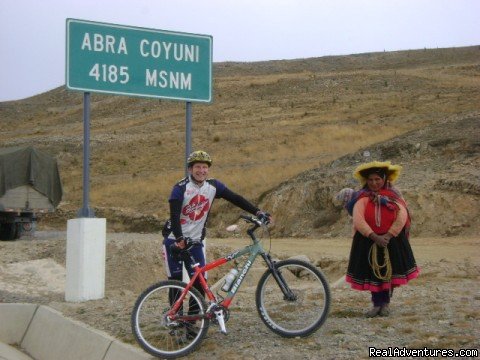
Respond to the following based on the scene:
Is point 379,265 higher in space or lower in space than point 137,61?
lower

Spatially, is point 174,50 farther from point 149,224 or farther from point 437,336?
point 149,224

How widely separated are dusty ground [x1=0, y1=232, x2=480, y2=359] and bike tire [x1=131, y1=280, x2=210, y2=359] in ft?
0.56

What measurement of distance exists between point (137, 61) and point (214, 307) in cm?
444

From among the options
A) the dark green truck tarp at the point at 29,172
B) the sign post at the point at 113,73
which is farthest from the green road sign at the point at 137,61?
the dark green truck tarp at the point at 29,172

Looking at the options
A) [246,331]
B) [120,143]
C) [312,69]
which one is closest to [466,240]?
[246,331]

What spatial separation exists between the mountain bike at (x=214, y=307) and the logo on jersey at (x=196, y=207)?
1.50 ft

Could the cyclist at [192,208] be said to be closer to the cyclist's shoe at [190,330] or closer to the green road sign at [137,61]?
the cyclist's shoe at [190,330]

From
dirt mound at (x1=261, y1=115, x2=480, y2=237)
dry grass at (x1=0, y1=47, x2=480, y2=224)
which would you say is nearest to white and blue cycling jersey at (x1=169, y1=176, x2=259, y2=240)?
dirt mound at (x1=261, y1=115, x2=480, y2=237)

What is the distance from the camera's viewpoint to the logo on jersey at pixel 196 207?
6945 mm

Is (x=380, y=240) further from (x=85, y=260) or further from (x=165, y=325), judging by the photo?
(x=85, y=260)

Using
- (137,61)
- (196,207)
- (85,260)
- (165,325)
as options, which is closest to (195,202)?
(196,207)

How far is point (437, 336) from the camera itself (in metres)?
6.36

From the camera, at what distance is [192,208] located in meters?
6.96

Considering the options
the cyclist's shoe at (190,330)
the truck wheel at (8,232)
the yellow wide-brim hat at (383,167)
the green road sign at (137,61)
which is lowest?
the truck wheel at (8,232)
